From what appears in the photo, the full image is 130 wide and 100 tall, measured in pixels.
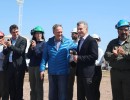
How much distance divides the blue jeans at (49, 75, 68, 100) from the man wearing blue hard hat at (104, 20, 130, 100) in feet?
3.62

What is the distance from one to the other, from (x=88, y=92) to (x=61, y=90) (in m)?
0.62

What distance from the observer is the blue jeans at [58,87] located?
794cm

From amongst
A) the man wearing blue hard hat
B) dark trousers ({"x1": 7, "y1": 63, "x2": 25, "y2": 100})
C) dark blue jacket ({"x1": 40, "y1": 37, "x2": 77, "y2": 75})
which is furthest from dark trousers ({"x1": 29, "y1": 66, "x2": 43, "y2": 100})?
the man wearing blue hard hat

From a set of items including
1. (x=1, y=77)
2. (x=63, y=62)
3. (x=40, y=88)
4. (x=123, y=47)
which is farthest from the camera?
(x=1, y=77)

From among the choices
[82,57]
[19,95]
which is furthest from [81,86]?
[19,95]

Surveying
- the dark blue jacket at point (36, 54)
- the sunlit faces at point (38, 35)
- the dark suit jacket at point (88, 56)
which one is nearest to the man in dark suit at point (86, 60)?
the dark suit jacket at point (88, 56)

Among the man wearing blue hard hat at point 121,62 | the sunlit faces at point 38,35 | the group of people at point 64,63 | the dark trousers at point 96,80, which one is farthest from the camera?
the sunlit faces at point 38,35

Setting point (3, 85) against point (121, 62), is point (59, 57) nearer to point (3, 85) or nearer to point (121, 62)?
point (121, 62)

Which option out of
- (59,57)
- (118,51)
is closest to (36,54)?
(59,57)

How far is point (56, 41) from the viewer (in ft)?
26.8

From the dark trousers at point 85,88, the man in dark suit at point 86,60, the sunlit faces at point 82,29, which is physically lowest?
the dark trousers at point 85,88

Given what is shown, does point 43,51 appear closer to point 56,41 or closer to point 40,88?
point 56,41

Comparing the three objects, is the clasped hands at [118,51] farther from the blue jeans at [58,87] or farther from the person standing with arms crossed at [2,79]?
the person standing with arms crossed at [2,79]

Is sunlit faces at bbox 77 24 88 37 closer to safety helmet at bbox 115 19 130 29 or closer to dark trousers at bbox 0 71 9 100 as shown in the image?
safety helmet at bbox 115 19 130 29
